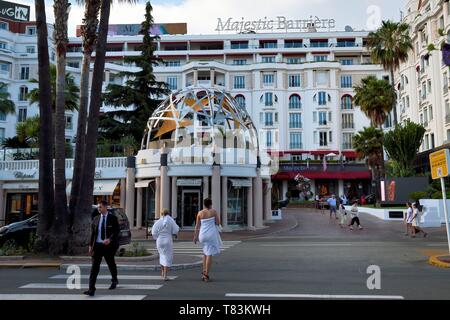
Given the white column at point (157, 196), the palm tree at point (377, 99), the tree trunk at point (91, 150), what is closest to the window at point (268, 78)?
the palm tree at point (377, 99)

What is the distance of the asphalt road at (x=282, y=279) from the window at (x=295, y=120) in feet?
153

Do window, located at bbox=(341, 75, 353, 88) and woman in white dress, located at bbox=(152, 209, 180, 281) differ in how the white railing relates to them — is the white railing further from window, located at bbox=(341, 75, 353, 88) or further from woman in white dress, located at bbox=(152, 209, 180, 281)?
window, located at bbox=(341, 75, 353, 88)

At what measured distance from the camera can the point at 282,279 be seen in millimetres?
9680

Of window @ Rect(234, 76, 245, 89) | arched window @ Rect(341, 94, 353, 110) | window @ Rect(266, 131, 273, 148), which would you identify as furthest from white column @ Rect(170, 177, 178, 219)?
arched window @ Rect(341, 94, 353, 110)

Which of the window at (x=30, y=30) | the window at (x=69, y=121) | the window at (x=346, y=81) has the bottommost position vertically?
the window at (x=69, y=121)

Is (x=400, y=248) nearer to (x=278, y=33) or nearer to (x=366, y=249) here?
(x=366, y=249)

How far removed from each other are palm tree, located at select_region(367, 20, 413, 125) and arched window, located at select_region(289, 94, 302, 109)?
21.0 meters

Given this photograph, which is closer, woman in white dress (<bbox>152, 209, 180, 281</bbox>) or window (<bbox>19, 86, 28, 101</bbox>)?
woman in white dress (<bbox>152, 209, 180, 281</bbox>)

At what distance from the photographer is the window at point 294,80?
2467 inches

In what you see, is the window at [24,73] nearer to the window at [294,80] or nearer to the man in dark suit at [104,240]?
the window at [294,80]

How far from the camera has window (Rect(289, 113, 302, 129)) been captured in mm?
61781

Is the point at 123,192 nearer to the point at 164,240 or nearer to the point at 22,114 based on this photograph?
the point at 164,240
